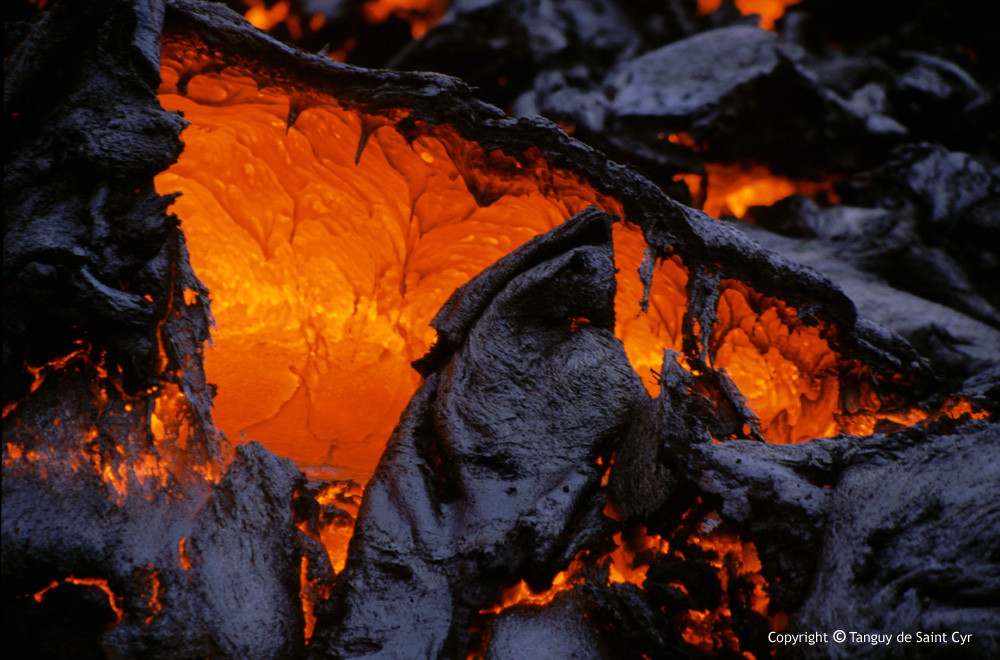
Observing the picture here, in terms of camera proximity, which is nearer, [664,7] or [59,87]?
[59,87]

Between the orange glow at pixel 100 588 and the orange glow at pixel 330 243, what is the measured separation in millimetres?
1248

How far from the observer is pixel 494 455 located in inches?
91.8

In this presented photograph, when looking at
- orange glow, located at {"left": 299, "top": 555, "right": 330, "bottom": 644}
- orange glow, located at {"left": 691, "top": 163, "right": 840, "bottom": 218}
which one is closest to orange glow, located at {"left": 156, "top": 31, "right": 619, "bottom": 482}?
orange glow, located at {"left": 299, "top": 555, "right": 330, "bottom": 644}

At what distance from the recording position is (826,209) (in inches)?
203

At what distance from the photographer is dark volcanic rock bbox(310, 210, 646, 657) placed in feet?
6.59

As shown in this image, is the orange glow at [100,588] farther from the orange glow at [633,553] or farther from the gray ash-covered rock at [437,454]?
the orange glow at [633,553]

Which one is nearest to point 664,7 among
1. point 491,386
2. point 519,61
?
point 519,61

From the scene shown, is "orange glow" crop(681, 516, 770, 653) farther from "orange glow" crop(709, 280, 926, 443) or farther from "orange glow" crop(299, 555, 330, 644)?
"orange glow" crop(299, 555, 330, 644)

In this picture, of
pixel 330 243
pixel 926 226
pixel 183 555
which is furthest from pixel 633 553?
pixel 926 226

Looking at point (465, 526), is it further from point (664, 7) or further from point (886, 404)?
point (664, 7)

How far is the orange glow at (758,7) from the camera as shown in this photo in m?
6.96

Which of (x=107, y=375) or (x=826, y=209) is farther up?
(x=826, y=209)

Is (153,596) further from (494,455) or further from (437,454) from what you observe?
(494,455)

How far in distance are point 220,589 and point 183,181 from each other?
7.62 ft
